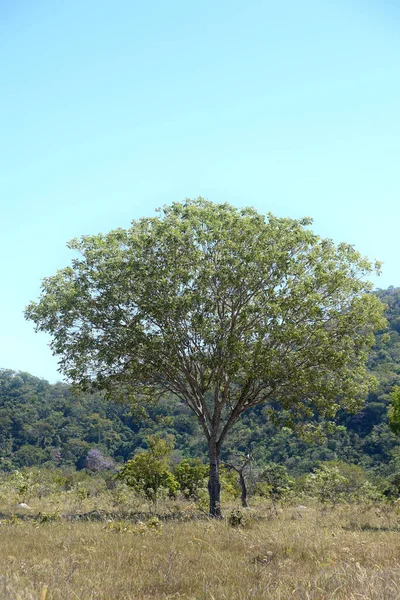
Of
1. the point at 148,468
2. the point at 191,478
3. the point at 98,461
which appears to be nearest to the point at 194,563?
the point at 148,468

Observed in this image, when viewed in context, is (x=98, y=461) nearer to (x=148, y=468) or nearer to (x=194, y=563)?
(x=148, y=468)

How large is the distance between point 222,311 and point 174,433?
70449 mm

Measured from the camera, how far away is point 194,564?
7.67m

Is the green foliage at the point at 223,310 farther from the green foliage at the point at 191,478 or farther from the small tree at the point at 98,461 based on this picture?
the small tree at the point at 98,461

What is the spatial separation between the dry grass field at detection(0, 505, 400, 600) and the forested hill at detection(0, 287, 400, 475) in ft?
115

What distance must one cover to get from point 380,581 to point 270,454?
65310 mm

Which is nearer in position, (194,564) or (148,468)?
(194,564)

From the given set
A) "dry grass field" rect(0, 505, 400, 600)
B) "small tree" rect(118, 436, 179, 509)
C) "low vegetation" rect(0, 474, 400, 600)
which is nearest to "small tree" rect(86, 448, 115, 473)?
"small tree" rect(118, 436, 179, 509)

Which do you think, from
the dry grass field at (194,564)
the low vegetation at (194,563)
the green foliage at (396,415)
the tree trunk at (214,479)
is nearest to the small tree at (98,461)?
the tree trunk at (214,479)

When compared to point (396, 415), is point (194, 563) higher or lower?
lower

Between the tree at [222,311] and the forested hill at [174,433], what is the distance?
81.3 ft

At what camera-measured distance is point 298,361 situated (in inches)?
806

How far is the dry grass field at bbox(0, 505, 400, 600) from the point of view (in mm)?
5516

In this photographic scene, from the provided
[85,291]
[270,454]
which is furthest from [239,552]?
[270,454]
